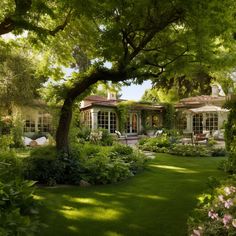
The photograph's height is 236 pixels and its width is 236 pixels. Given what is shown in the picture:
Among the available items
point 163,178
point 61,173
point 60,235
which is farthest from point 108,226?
point 163,178

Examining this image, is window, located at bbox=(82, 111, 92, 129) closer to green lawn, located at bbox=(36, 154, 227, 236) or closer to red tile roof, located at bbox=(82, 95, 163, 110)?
red tile roof, located at bbox=(82, 95, 163, 110)

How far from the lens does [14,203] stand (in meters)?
5.34

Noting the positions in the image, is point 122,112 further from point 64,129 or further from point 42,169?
point 42,169

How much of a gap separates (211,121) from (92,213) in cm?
2460

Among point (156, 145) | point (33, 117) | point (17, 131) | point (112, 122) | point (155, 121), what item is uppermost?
point (33, 117)

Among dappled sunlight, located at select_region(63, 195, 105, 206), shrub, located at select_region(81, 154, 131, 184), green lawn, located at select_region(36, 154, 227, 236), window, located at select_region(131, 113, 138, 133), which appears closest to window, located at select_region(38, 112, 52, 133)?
window, located at select_region(131, 113, 138, 133)

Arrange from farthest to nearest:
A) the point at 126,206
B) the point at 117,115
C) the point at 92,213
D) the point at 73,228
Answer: the point at 117,115 < the point at 126,206 < the point at 92,213 < the point at 73,228

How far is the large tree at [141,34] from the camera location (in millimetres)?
6984

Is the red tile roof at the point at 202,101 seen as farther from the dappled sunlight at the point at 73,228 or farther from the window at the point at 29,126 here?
the dappled sunlight at the point at 73,228

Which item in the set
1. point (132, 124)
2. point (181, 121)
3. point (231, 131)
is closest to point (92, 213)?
point (231, 131)

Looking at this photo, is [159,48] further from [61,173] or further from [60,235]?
[60,235]

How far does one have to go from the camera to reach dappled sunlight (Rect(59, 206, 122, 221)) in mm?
5812

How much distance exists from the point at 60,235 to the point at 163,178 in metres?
4.81

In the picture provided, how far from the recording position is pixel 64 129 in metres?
9.68
